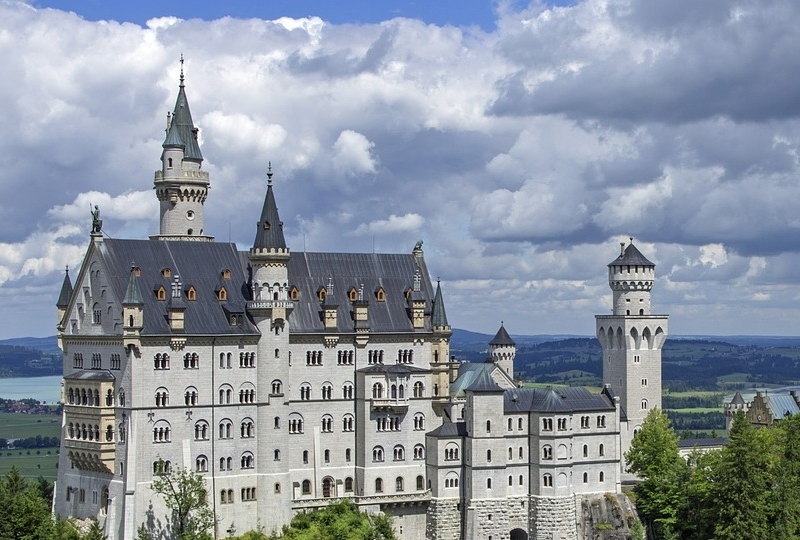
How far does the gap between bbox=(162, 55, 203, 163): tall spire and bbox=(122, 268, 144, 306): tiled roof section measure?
836 inches

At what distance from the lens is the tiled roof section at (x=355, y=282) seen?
11818 centimetres

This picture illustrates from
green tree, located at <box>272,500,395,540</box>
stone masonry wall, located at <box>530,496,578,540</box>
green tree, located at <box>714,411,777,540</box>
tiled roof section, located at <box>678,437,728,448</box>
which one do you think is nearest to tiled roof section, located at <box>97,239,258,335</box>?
green tree, located at <box>272,500,395,540</box>

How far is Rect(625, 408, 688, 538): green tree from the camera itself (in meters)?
Result: 122

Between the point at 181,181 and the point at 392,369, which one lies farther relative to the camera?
the point at 181,181

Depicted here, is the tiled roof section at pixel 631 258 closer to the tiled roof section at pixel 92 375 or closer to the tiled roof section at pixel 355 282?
the tiled roof section at pixel 355 282

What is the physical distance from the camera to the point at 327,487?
387ft

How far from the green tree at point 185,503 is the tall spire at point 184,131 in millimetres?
32102

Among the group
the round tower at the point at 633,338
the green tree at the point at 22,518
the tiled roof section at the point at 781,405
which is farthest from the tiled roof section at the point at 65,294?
the tiled roof section at the point at 781,405

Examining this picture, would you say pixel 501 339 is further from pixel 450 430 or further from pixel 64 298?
pixel 64 298

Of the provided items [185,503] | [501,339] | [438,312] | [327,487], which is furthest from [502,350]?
[185,503]

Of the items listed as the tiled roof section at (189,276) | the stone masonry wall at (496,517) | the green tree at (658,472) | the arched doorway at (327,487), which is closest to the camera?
the tiled roof section at (189,276)

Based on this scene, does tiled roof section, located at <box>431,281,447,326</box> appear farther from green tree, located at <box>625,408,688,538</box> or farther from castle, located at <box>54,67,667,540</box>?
green tree, located at <box>625,408,688,538</box>

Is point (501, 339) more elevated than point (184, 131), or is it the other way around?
point (184, 131)

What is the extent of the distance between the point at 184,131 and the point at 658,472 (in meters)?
53.6
